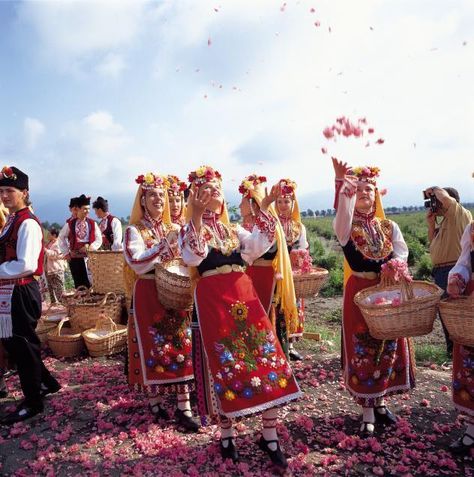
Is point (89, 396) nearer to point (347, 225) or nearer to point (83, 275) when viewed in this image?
point (347, 225)

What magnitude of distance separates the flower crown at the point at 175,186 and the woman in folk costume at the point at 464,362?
9.51 ft

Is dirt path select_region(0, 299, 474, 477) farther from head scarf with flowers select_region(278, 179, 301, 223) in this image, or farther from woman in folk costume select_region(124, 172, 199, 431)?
head scarf with flowers select_region(278, 179, 301, 223)

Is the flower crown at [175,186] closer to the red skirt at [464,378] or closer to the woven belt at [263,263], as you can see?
the woven belt at [263,263]

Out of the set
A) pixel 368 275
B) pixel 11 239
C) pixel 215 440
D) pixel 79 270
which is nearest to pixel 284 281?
pixel 368 275

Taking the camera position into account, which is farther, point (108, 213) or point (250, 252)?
point (108, 213)

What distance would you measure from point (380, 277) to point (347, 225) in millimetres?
670

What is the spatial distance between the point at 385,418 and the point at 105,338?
415cm

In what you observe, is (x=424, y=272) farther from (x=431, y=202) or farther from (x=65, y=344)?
(x=65, y=344)

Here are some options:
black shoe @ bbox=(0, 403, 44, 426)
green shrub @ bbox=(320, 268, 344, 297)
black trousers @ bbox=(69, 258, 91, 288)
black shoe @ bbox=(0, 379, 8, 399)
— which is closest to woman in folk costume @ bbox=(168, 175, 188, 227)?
black shoe @ bbox=(0, 403, 44, 426)

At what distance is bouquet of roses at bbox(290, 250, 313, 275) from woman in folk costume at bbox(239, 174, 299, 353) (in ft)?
1.89

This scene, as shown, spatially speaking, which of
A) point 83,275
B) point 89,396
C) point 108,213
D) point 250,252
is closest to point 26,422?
point 89,396

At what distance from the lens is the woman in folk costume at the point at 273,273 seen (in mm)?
4613

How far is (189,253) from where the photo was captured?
3.64 meters

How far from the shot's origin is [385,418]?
459 centimetres
